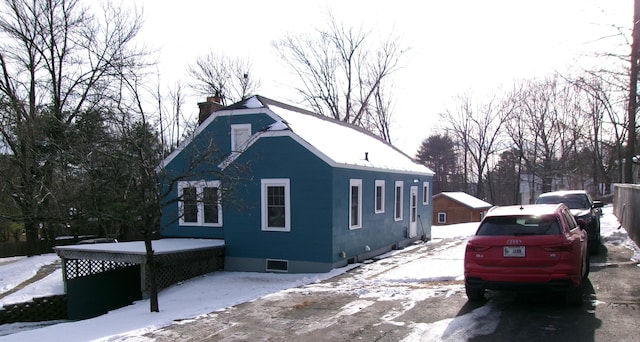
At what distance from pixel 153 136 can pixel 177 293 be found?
4.78 metres

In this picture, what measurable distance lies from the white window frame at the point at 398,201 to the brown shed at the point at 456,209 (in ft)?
75.7

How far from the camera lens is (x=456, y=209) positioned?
40.8 meters

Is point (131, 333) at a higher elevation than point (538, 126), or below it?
below

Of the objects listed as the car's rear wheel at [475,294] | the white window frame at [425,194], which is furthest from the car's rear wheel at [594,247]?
the white window frame at [425,194]

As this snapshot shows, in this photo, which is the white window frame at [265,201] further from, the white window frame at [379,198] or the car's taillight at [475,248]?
the car's taillight at [475,248]

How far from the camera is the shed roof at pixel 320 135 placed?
1384 cm

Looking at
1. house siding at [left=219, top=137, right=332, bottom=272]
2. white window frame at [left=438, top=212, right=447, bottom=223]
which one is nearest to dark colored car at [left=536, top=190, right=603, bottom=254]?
house siding at [left=219, top=137, right=332, bottom=272]

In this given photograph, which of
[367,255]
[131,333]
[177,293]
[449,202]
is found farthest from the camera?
[449,202]

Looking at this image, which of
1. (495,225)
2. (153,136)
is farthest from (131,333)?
(495,225)

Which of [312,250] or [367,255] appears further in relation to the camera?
[367,255]

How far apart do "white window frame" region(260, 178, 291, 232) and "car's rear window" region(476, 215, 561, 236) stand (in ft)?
24.3

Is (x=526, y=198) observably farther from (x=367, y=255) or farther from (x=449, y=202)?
(x=367, y=255)

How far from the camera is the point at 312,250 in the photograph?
1343 centimetres

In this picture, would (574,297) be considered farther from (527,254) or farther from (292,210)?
(292,210)
